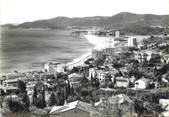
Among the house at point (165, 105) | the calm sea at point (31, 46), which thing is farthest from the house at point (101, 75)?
the house at point (165, 105)

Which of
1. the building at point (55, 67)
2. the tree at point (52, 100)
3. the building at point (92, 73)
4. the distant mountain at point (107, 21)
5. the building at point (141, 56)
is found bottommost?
the tree at point (52, 100)

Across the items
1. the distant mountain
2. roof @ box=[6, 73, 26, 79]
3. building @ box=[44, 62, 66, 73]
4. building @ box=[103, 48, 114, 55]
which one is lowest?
roof @ box=[6, 73, 26, 79]

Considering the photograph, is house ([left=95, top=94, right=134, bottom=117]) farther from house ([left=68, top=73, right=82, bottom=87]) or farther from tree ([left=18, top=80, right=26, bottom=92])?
tree ([left=18, top=80, right=26, bottom=92])

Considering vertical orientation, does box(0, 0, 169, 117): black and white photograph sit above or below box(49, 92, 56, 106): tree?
above

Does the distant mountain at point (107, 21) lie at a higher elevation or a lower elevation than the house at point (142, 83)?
higher

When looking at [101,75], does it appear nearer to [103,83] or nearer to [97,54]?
[103,83]

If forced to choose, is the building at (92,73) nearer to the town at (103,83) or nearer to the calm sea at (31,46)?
the town at (103,83)

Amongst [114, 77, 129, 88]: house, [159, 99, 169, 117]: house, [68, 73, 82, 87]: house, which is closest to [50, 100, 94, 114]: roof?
[68, 73, 82, 87]: house
